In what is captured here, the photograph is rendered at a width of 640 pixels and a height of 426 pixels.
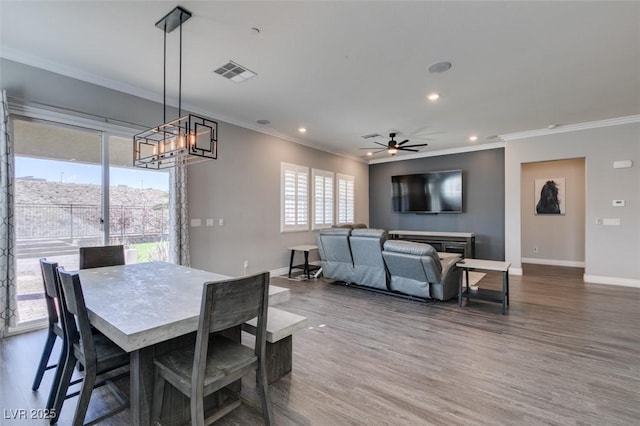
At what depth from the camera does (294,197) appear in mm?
6715

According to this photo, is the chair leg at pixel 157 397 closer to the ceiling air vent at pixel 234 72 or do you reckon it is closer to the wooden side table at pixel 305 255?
the ceiling air vent at pixel 234 72

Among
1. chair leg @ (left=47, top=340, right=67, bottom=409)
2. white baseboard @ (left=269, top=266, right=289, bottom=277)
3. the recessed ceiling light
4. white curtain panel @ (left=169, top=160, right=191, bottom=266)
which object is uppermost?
the recessed ceiling light

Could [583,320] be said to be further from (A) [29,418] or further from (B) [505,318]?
(A) [29,418]

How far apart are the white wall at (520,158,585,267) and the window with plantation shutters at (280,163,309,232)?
18.3 ft

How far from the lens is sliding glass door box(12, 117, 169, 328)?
3367 mm

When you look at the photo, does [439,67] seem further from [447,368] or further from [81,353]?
[81,353]

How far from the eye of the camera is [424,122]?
5.54m

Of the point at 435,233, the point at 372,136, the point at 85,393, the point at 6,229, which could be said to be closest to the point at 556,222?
the point at 435,233

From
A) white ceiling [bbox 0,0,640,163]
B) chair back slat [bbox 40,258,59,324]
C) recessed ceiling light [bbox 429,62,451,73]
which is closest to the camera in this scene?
chair back slat [bbox 40,258,59,324]

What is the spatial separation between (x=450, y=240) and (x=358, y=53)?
563cm

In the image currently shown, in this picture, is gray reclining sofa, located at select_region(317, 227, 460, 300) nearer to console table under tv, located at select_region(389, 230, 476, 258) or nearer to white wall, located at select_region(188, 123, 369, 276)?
white wall, located at select_region(188, 123, 369, 276)

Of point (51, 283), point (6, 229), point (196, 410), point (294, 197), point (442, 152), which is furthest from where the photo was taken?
point (442, 152)

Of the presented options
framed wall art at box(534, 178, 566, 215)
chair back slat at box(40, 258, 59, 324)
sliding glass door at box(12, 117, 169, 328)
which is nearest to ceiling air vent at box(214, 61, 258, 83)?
sliding glass door at box(12, 117, 169, 328)

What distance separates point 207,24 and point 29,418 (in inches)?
131
